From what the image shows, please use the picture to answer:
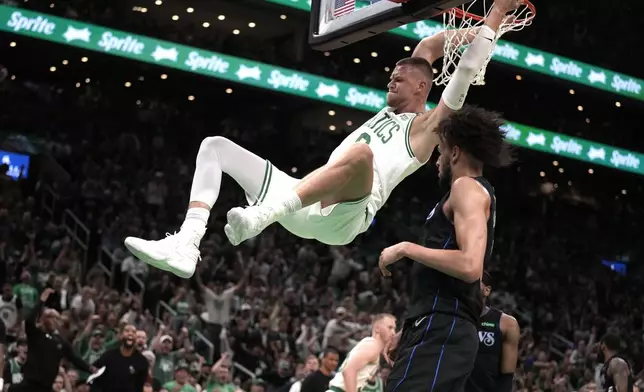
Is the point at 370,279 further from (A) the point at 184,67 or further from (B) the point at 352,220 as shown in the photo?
(B) the point at 352,220

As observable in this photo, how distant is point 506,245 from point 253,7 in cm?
834

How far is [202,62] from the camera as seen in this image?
1858cm

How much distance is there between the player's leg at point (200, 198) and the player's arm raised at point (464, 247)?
114 cm

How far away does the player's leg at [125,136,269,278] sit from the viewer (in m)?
4.84

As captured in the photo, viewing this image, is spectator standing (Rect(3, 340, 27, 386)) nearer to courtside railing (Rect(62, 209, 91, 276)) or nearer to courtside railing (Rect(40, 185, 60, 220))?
courtside railing (Rect(62, 209, 91, 276))

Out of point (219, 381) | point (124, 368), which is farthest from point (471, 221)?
point (219, 381)

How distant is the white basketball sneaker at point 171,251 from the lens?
479 cm

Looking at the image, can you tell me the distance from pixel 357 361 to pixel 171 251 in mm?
3892

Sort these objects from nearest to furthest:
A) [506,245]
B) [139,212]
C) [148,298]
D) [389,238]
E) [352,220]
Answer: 1. [352,220]
2. [148,298]
3. [139,212]
4. [389,238]
5. [506,245]

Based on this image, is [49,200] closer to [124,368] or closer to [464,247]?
[124,368]

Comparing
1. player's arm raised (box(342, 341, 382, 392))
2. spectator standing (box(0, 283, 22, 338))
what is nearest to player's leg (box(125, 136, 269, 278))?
player's arm raised (box(342, 341, 382, 392))

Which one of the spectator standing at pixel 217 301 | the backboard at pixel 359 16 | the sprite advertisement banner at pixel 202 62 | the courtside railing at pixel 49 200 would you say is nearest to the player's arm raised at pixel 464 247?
the backboard at pixel 359 16

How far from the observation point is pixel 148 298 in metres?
14.4

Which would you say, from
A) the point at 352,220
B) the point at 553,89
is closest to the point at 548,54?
the point at 553,89
